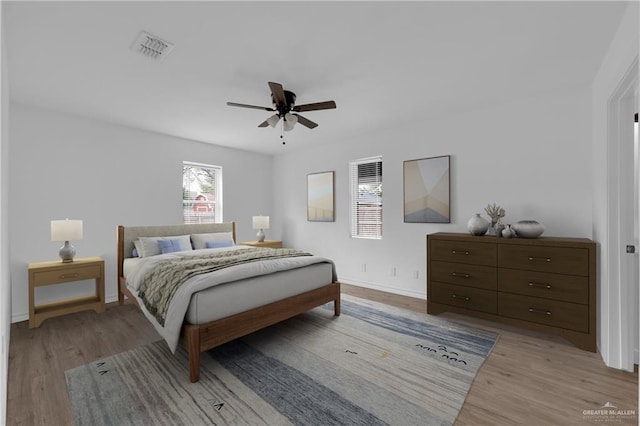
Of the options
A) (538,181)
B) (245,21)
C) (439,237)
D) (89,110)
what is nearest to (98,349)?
(89,110)

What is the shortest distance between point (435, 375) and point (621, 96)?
2592 millimetres

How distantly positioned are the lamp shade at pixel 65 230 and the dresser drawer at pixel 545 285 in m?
4.76

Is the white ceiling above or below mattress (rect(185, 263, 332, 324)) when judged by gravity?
above

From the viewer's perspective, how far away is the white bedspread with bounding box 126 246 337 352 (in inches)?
86.0

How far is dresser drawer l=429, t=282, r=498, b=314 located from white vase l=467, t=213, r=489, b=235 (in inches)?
25.2

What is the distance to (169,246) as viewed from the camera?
3.99 metres

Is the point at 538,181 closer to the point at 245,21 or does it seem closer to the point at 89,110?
the point at 245,21

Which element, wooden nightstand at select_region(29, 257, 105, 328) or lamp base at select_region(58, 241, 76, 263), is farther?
lamp base at select_region(58, 241, 76, 263)

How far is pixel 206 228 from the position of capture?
491cm

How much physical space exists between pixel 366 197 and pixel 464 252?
1.92m

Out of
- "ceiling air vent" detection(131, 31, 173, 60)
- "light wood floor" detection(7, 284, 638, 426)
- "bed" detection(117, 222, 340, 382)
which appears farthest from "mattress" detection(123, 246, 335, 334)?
"ceiling air vent" detection(131, 31, 173, 60)

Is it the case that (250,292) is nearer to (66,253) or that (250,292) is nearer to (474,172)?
(66,253)

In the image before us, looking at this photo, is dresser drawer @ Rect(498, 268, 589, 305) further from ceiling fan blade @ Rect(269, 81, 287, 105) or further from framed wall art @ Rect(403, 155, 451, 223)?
ceiling fan blade @ Rect(269, 81, 287, 105)

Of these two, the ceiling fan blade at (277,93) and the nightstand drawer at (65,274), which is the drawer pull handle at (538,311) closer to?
the ceiling fan blade at (277,93)
